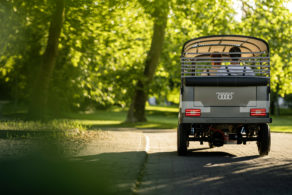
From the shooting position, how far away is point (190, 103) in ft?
31.6

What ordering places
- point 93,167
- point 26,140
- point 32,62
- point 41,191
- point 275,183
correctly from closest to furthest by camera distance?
1. point 41,191
2. point 275,183
3. point 93,167
4. point 26,140
5. point 32,62

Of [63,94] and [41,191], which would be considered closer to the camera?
[41,191]

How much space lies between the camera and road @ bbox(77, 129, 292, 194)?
6.55 m

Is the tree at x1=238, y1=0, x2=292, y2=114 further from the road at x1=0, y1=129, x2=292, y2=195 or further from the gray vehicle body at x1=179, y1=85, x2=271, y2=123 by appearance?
the gray vehicle body at x1=179, y1=85, x2=271, y2=123

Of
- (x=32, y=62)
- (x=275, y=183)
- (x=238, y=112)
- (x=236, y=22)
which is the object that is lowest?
(x=275, y=183)

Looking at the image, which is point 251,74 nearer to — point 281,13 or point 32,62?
point 281,13

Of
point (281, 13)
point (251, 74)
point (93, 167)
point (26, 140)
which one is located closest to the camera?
point (93, 167)

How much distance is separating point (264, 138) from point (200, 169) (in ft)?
7.64

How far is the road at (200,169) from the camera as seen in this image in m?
6.55

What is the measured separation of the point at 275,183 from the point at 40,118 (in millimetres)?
11847

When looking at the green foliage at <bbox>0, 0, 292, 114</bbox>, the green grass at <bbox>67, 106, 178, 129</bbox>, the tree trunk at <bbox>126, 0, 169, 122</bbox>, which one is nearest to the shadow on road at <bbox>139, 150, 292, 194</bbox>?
the green grass at <bbox>67, 106, 178, 129</bbox>

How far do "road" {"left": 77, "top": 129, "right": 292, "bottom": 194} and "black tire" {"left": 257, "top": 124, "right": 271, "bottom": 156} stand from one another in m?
0.21

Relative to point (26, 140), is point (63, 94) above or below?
above

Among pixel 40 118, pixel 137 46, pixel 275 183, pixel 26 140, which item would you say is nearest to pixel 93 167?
pixel 275 183
